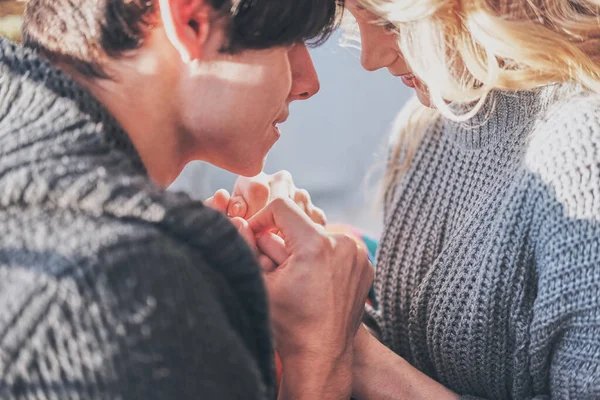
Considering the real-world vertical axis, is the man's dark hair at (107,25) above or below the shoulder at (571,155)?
above

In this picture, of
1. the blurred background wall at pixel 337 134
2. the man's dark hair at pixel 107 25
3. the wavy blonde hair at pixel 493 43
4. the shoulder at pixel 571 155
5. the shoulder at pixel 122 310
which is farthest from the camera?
the blurred background wall at pixel 337 134

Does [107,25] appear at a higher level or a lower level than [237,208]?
higher

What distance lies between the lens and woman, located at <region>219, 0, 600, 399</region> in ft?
2.64

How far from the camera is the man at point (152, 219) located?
49cm

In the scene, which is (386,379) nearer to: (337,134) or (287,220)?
(287,220)

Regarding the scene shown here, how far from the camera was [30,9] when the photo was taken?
0.75 metres

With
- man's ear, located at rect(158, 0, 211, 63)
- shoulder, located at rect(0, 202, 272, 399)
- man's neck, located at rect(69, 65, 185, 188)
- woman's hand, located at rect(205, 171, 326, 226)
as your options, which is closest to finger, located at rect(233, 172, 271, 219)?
woman's hand, located at rect(205, 171, 326, 226)

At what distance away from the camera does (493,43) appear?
90 centimetres

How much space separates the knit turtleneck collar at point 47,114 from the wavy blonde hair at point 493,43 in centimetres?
47

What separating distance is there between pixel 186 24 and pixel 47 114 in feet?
0.63

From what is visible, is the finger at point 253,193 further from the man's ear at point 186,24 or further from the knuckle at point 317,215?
the man's ear at point 186,24

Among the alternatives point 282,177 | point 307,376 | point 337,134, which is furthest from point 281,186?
point 337,134

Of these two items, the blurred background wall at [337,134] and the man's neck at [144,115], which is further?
the blurred background wall at [337,134]

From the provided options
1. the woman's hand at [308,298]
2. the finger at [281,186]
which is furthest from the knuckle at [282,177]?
the woman's hand at [308,298]
